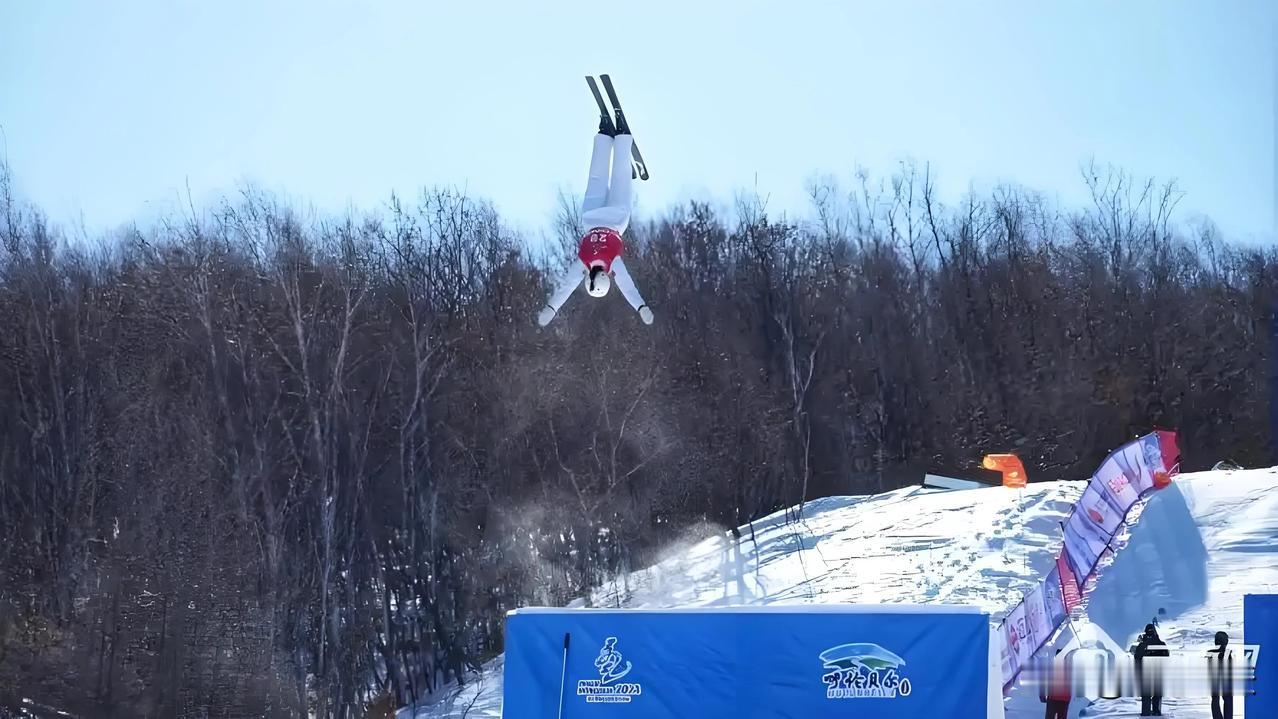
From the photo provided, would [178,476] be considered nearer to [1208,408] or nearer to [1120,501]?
[1120,501]

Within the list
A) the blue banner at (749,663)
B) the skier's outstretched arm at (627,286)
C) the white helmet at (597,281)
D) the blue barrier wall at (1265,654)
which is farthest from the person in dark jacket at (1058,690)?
the white helmet at (597,281)

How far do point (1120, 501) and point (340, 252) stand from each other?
2422 centimetres

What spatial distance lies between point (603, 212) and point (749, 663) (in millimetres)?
4452

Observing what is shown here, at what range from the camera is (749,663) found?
790cm

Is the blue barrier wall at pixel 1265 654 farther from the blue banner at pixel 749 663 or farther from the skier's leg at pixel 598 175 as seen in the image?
the skier's leg at pixel 598 175

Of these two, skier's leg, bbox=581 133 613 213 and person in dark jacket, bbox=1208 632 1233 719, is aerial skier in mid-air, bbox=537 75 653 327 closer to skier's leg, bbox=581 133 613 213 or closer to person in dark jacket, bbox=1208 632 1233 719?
skier's leg, bbox=581 133 613 213

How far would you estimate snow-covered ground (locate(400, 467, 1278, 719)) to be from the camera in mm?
17984

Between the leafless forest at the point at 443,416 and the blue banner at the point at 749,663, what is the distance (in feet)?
64.7

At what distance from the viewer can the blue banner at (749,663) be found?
25.3 ft

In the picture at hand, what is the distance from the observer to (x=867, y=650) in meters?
7.74

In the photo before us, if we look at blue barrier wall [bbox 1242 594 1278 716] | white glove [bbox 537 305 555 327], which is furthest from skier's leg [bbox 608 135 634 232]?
blue barrier wall [bbox 1242 594 1278 716]

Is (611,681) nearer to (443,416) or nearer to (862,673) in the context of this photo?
(862,673)

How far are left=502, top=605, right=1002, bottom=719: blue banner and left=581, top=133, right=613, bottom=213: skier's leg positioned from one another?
13.3 feet

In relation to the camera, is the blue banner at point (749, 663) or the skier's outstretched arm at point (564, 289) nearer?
the blue banner at point (749, 663)
